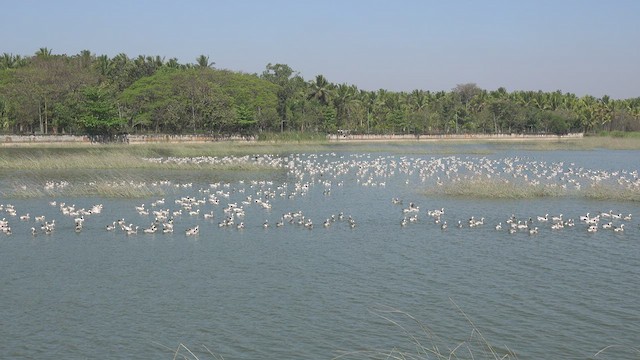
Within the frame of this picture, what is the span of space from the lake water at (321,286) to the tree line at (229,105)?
183 ft

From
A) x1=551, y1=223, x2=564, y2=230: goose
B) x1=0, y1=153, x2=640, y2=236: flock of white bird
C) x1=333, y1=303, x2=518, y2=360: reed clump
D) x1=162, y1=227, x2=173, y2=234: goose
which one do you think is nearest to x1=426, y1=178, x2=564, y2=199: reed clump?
x1=0, y1=153, x2=640, y2=236: flock of white bird

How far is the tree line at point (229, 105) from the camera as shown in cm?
8194

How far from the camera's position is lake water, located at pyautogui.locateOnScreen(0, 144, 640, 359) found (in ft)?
44.5

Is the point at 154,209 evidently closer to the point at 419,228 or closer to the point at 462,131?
the point at 419,228

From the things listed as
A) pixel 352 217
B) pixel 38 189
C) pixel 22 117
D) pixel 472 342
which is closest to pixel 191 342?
pixel 472 342

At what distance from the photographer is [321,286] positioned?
57.6 feet

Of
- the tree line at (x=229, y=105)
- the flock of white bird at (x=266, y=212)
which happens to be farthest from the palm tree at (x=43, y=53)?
the flock of white bird at (x=266, y=212)

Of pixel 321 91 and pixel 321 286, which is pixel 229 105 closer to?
pixel 321 91

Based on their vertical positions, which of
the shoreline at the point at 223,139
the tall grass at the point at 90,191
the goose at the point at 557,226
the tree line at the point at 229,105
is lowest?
the goose at the point at 557,226

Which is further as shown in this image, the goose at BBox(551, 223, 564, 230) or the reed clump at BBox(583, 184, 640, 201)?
the reed clump at BBox(583, 184, 640, 201)

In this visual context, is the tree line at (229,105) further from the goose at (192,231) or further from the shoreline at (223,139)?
the goose at (192,231)

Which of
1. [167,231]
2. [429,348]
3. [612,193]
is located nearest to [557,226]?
[612,193]

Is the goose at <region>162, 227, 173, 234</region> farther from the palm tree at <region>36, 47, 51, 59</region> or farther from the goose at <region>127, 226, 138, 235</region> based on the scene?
the palm tree at <region>36, 47, 51, 59</region>

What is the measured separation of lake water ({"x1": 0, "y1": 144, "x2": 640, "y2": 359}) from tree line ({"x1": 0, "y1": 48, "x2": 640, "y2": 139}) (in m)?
55.9
